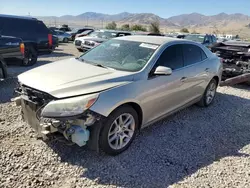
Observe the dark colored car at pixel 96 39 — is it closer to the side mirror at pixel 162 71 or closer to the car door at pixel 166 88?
the car door at pixel 166 88

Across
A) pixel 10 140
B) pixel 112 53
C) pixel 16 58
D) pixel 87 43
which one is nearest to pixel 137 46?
pixel 112 53

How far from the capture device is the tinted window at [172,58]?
4.25 meters

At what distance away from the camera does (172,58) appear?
14.8ft

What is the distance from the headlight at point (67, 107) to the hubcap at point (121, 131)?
55 centimetres

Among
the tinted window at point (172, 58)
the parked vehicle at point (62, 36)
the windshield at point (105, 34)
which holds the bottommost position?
the parked vehicle at point (62, 36)

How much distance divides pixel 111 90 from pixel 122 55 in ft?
3.70

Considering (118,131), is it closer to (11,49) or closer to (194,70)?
(194,70)

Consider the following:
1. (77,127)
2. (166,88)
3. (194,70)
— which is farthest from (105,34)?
(77,127)

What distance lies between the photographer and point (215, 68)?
5.84 meters

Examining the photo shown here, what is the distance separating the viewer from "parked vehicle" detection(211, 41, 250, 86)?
7.91m

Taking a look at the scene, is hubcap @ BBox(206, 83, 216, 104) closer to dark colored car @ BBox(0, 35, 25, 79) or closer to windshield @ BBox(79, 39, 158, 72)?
windshield @ BBox(79, 39, 158, 72)

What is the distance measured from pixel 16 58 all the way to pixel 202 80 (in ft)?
17.7

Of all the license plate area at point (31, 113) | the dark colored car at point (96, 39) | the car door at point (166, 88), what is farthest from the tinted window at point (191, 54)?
the dark colored car at point (96, 39)

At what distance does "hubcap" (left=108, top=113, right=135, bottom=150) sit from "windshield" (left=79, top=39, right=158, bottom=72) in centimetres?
75
